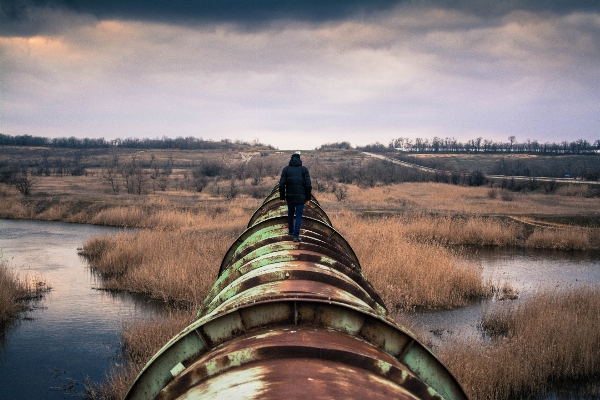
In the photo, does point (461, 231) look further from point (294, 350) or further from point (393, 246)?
point (294, 350)

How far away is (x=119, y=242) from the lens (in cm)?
1526

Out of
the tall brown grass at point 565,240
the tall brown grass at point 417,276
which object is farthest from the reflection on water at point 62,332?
the tall brown grass at point 565,240

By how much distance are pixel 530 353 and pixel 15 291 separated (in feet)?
38.7

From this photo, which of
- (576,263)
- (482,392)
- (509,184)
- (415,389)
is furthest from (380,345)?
(509,184)

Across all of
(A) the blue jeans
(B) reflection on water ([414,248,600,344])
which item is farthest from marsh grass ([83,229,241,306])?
(A) the blue jeans

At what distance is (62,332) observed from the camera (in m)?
10.1

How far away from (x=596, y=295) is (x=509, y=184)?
2850 cm

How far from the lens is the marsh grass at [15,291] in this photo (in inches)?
420

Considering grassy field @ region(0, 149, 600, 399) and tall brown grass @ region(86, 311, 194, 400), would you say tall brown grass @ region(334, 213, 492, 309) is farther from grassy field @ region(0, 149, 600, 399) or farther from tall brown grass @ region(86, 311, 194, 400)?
tall brown grass @ region(86, 311, 194, 400)

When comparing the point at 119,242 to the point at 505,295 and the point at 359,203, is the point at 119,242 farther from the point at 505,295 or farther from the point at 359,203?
the point at 359,203

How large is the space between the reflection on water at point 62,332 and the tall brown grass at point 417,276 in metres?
5.67

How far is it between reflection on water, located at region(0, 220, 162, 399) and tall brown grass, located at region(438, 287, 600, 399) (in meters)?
6.17

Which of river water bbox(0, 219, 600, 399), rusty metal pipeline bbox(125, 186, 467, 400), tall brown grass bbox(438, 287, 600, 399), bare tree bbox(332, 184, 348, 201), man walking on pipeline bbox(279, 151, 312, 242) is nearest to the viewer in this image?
rusty metal pipeline bbox(125, 186, 467, 400)

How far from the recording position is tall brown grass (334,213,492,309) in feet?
38.2
